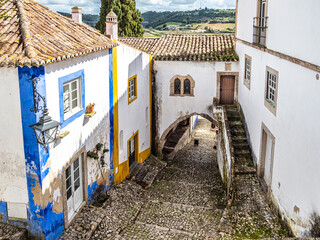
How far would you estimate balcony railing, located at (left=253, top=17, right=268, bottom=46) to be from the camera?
11.6 meters

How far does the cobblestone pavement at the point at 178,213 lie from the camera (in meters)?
9.77

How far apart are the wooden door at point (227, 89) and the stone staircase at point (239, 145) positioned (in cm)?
138

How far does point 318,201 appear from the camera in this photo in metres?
7.13

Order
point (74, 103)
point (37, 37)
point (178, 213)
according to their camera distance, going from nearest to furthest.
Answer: point (37, 37), point (74, 103), point (178, 213)

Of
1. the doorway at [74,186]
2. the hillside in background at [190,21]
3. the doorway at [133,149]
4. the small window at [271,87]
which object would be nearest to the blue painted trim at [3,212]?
the doorway at [74,186]

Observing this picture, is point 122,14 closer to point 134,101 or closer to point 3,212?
point 134,101

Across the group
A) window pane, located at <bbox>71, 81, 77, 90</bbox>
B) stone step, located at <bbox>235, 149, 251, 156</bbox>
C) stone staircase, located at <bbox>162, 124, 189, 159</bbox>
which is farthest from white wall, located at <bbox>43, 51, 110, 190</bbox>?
stone staircase, located at <bbox>162, 124, 189, 159</bbox>

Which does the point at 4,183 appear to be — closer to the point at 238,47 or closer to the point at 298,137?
the point at 298,137

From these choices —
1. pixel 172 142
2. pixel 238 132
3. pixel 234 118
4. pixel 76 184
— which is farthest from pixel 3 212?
pixel 172 142

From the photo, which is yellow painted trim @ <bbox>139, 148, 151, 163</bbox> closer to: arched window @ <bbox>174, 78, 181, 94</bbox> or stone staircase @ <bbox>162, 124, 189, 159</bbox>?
stone staircase @ <bbox>162, 124, 189, 159</bbox>

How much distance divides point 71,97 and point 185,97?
930cm

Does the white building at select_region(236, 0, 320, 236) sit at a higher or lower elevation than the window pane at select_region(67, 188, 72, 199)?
higher

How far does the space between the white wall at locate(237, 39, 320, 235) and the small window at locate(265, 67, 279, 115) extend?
0.20 metres

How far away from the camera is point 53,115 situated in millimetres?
8312
